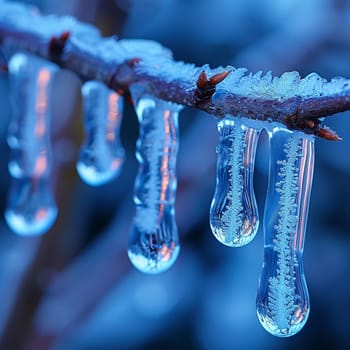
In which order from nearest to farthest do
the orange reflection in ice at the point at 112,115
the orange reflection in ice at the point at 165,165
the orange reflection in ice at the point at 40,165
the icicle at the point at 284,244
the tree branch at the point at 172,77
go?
the tree branch at the point at 172,77 → the icicle at the point at 284,244 → the orange reflection in ice at the point at 165,165 → the orange reflection in ice at the point at 112,115 → the orange reflection in ice at the point at 40,165

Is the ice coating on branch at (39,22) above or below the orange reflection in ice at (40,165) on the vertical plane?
above

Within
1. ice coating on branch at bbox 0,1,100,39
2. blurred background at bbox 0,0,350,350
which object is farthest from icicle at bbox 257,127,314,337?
blurred background at bbox 0,0,350,350

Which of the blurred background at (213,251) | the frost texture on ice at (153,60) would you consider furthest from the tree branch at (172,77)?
the blurred background at (213,251)

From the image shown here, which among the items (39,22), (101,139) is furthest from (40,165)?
(39,22)

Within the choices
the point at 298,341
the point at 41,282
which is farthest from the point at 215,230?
the point at 298,341

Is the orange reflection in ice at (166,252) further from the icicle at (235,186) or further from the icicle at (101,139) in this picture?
the icicle at (101,139)

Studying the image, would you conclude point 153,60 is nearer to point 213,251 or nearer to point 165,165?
point 165,165
